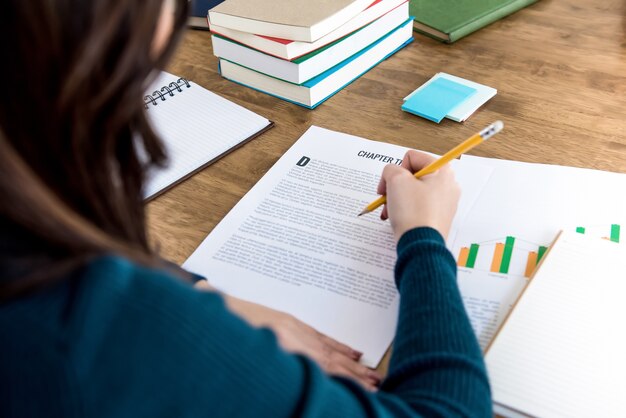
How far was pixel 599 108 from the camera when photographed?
1052 millimetres

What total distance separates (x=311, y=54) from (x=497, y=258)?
487 mm

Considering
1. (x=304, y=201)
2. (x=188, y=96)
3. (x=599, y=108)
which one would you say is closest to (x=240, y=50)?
(x=188, y=96)

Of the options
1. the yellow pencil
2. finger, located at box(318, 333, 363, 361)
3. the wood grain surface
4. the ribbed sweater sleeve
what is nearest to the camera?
the ribbed sweater sleeve

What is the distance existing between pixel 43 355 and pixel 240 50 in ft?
2.60

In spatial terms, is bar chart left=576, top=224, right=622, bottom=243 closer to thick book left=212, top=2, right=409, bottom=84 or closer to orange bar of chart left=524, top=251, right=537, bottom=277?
orange bar of chart left=524, top=251, right=537, bottom=277

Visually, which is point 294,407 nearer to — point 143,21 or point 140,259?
point 140,259

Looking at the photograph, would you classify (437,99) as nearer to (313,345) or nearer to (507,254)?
(507,254)

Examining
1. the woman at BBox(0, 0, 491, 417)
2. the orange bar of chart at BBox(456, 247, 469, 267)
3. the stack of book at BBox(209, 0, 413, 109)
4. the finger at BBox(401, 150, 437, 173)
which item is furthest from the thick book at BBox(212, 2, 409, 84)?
the woman at BBox(0, 0, 491, 417)

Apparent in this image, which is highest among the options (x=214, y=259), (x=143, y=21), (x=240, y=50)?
(x=143, y=21)

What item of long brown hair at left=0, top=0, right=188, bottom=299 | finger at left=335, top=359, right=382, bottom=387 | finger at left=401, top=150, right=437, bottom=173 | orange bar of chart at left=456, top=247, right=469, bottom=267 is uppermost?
long brown hair at left=0, top=0, right=188, bottom=299

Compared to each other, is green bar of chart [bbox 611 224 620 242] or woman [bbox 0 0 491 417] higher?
woman [bbox 0 0 491 417]

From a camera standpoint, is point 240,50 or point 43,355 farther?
point 240,50

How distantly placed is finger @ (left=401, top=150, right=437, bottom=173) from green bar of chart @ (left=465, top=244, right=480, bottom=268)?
0.14 m

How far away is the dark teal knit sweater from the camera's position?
454 millimetres
